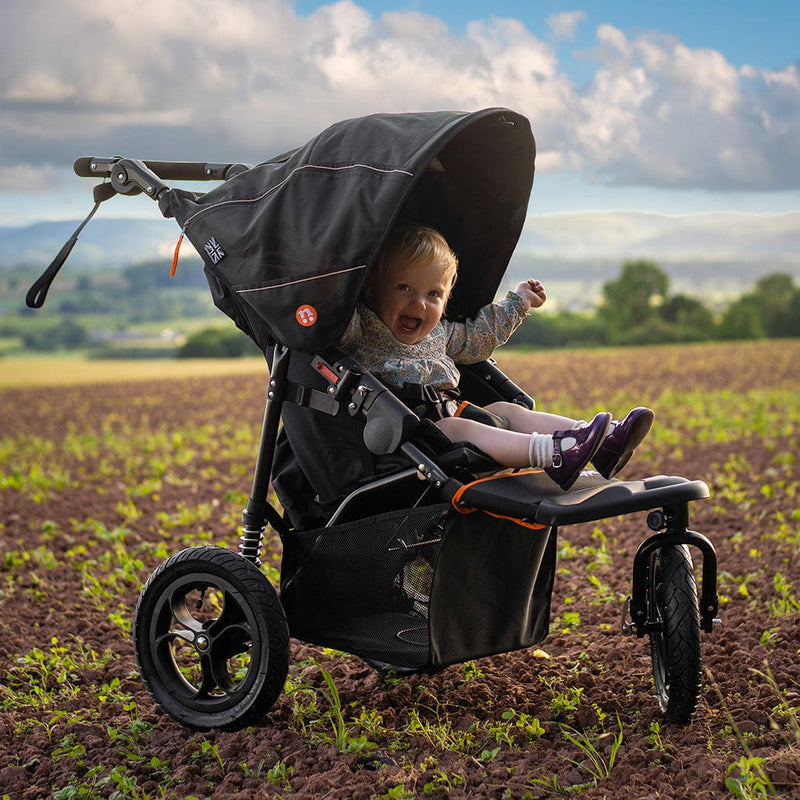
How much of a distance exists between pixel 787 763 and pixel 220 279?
2538mm

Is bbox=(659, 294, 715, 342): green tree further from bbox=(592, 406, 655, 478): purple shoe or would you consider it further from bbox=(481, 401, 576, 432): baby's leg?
bbox=(592, 406, 655, 478): purple shoe

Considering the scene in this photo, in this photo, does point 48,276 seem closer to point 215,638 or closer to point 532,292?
point 215,638

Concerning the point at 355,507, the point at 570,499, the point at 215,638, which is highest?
the point at 570,499

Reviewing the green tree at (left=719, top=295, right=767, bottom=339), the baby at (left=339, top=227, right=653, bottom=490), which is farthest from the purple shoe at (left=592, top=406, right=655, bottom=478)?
the green tree at (left=719, top=295, right=767, bottom=339)

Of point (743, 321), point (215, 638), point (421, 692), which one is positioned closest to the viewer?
point (215, 638)

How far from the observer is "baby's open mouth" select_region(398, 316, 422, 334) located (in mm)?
3943

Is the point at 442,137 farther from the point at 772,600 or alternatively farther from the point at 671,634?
the point at 772,600

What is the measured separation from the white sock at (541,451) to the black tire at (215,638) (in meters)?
1.01

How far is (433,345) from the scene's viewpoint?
4.13 metres

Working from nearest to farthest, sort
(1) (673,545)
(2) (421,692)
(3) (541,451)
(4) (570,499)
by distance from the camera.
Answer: (4) (570,499) → (1) (673,545) → (3) (541,451) → (2) (421,692)

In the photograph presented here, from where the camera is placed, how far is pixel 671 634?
3367 mm

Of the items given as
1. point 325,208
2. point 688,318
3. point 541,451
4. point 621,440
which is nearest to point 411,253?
point 325,208

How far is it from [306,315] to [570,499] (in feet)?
3.57

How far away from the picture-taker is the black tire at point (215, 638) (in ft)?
12.0
